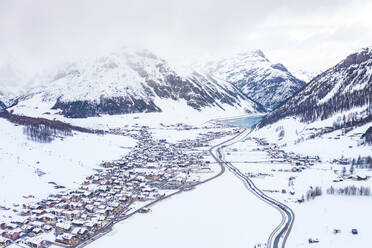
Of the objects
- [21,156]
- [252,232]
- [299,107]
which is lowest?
[252,232]

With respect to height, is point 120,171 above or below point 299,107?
below

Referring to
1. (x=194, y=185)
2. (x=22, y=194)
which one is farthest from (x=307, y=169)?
(x=22, y=194)

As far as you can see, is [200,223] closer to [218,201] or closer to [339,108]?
[218,201]

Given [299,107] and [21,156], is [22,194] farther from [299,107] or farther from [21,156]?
[299,107]

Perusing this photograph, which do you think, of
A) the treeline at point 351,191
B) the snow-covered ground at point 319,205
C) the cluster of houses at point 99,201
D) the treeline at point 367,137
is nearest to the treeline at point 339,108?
the treeline at point 367,137

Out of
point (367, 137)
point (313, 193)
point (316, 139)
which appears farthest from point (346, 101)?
point (313, 193)

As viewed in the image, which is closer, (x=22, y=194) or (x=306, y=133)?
(x=22, y=194)

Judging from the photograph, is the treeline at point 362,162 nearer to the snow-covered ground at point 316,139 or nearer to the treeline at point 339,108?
the snow-covered ground at point 316,139
